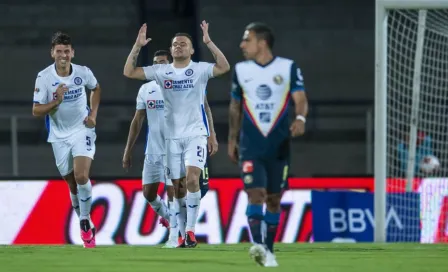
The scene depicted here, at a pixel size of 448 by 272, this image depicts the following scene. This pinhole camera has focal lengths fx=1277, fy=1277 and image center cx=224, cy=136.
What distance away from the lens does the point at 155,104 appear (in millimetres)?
A: 13062

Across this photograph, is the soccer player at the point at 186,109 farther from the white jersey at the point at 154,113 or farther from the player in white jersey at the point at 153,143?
the white jersey at the point at 154,113

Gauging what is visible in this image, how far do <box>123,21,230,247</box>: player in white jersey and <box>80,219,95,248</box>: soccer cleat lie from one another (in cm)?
100

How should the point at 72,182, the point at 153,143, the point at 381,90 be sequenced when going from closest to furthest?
the point at 72,182, the point at 153,143, the point at 381,90

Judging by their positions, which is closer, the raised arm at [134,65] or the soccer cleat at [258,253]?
the soccer cleat at [258,253]

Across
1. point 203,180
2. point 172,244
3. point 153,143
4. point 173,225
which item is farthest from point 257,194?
point 153,143

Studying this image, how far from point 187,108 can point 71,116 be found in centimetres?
119

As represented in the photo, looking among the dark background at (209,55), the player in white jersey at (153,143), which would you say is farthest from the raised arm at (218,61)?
the dark background at (209,55)

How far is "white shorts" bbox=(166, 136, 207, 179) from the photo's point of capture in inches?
465

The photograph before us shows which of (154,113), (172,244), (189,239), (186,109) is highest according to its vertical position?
(186,109)

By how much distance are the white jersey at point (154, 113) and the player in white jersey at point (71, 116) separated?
78cm

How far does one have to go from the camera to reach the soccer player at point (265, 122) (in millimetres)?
8953

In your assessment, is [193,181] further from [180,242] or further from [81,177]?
[81,177]

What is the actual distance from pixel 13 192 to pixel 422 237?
5312mm

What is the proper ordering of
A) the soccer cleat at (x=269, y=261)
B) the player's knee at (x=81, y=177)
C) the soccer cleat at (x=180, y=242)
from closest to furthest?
the soccer cleat at (x=269, y=261) → the soccer cleat at (x=180, y=242) → the player's knee at (x=81, y=177)
